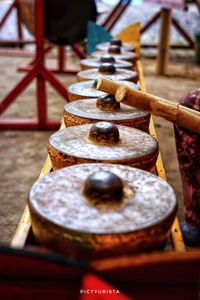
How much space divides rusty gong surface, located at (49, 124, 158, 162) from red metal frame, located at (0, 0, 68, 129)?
2.75 metres

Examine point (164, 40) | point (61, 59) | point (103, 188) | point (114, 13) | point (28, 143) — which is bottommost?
point (28, 143)

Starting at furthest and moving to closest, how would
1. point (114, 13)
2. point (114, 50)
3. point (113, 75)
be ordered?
point (114, 13) → point (114, 50) → point (113, 75)

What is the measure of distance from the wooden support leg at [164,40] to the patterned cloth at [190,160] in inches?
189

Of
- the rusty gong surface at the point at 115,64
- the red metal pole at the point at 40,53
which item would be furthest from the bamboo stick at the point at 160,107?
the red metal pole at the point at 40,53

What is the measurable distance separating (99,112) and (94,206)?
35.4 inches

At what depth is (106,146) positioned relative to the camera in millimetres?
1642

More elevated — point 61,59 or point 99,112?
point 99,112

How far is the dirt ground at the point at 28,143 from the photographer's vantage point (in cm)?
319

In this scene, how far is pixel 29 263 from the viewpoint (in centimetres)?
104

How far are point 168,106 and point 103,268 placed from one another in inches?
38.4

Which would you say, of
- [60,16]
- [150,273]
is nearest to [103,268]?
[150,273]

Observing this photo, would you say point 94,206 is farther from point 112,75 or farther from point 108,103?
point 112,75

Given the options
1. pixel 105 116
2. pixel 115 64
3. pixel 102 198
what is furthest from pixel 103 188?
pixel 115 64

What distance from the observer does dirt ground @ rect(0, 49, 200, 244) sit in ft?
10.5
